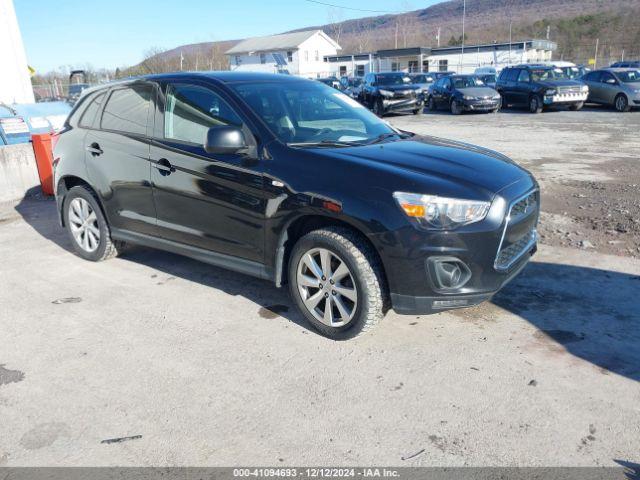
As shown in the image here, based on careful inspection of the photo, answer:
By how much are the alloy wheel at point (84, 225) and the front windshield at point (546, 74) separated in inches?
783

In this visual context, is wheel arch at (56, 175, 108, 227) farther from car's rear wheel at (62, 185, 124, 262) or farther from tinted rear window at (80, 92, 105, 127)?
tinted rear window at (80, 92, 105, 127)

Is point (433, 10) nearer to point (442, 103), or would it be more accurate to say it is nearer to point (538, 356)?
point (442, 103)

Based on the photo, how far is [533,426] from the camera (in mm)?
2887

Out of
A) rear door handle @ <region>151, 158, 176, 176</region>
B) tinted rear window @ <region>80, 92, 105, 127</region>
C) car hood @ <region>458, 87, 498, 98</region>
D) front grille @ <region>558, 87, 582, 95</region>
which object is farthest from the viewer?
car hood @ <region>458, 87, 498, 98</region>

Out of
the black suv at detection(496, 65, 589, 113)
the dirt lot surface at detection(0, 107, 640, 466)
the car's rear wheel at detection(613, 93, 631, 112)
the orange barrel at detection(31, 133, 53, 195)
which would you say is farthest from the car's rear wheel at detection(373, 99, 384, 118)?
the dirt lot surface at detection(0, 107, 640, 466)

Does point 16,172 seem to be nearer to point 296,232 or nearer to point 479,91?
point 296,232

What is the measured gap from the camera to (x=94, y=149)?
17.2 ft

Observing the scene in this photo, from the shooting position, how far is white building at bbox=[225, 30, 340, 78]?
68.8 meters

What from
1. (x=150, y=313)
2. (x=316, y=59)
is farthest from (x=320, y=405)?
(x=316, y=59)

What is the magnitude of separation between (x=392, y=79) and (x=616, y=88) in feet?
27.6

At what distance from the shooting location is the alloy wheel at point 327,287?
3710 mm

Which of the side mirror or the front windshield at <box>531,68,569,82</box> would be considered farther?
the front windshield at <box>531,68,569,82</box>

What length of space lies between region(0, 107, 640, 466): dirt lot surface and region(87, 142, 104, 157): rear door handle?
1.16m

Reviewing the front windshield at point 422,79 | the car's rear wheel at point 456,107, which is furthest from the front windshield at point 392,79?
the front windshield at point 422,79
